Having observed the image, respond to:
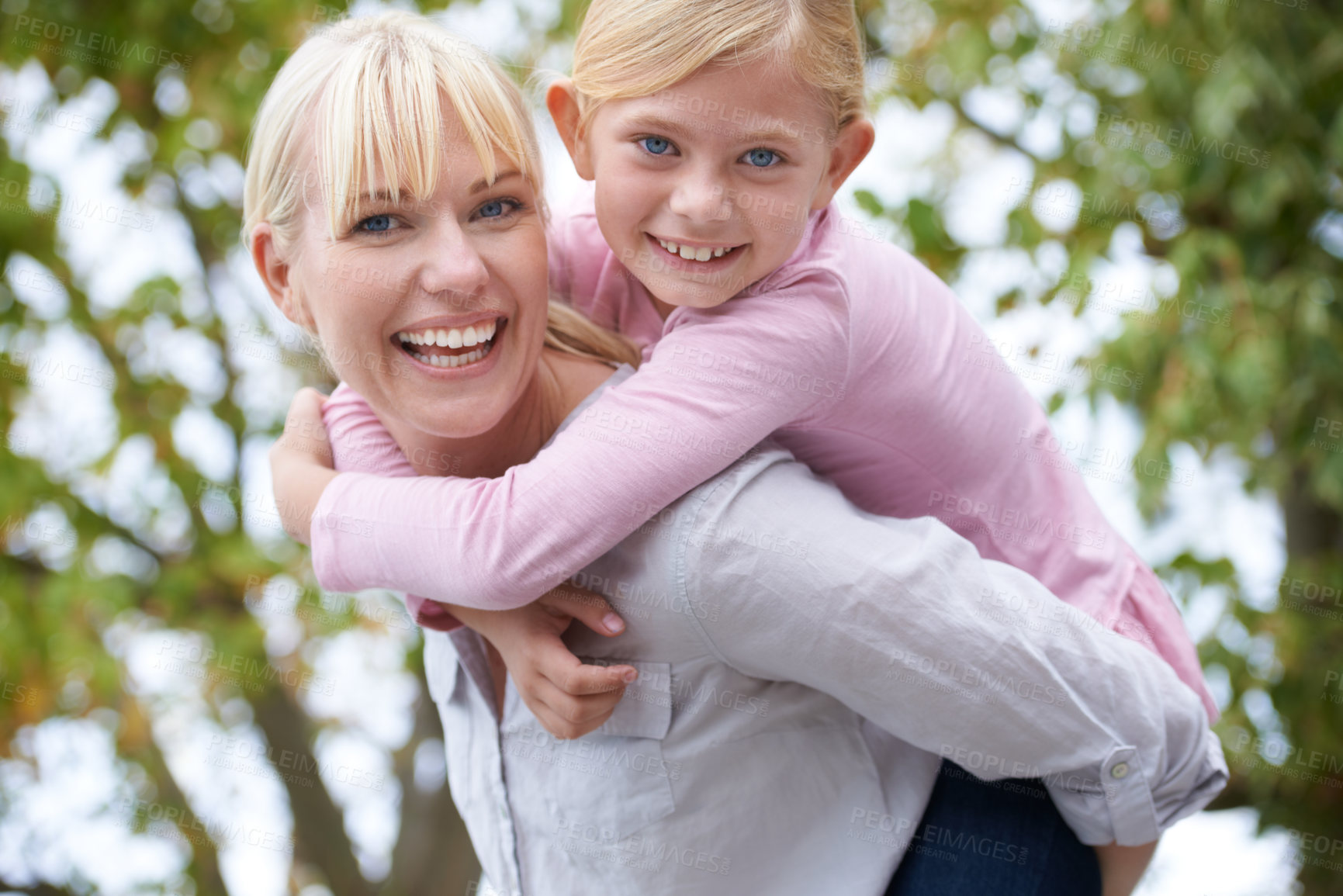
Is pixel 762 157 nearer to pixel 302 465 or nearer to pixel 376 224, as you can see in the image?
pixel 376 224

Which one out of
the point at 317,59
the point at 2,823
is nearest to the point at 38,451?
the point at 2,823

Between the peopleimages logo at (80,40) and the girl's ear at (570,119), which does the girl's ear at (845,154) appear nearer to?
the girl's ear at (570,119)

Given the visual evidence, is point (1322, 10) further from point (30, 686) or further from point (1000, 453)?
point (30, 686)

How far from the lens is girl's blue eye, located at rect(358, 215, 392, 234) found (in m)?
1.10

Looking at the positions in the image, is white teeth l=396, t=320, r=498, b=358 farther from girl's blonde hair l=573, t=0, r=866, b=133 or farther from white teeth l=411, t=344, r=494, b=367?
girl's blonde hair l=573, t=0, r=866, b=133

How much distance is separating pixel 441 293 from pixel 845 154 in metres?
0.43

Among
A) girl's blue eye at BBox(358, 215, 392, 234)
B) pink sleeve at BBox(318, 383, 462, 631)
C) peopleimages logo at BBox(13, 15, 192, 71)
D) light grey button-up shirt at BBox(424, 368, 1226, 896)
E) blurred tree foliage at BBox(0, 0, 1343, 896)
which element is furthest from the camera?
peopleimages logo at BBox(13, 15, 192, 71)

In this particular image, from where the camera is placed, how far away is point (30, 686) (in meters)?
3.70

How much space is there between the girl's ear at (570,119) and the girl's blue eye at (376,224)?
209 millimetres

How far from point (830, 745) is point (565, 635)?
0.28m

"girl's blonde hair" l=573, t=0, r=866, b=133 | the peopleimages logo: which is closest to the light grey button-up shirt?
"girl's blonde hair" l=573, t=0, r=866, b=133

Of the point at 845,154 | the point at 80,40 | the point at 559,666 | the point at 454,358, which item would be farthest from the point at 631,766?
the point at 80,40

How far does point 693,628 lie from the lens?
1.04 meters

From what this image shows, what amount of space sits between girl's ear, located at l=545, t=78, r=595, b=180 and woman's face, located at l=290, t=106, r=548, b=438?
3.2 inches
